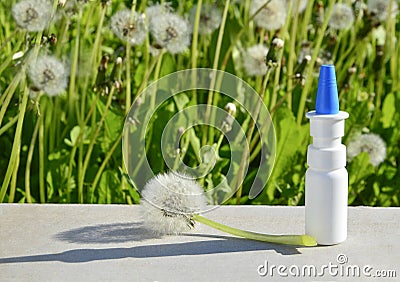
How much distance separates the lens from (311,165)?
112 cm

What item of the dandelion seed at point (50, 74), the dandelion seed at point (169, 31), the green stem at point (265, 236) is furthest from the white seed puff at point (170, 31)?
the green stem at point (265, 236)

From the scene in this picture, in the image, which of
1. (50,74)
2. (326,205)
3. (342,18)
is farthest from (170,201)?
(342,18)

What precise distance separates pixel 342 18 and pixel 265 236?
811mm

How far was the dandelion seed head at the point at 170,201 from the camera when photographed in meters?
1.16

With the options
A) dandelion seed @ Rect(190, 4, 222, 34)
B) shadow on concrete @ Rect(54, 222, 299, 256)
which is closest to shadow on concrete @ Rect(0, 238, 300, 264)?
shadow on concrete @ Rect(54, 222, 299, 256)

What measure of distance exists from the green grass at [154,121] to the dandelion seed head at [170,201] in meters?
0.34

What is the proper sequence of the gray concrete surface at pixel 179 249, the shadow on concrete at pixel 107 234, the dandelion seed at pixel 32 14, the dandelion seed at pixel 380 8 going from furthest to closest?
the dandelion seed at pixel 380 8, the dandelion seed at pixel 32 14, the shadow on concrete at pixel 107 234, the gray concrete surface at pixel 179 249

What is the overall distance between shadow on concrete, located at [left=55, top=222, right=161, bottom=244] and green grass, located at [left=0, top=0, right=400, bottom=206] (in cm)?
31

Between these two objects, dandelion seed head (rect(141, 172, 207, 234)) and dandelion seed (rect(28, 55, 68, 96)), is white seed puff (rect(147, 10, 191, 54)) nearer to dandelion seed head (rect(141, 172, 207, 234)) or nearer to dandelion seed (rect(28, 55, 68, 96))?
dandelion seed (rect(28, 55, 68, 96))

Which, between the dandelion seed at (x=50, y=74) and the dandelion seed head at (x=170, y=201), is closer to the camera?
the dandelion seed head at (x=170, y=201)

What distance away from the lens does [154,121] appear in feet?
5.60

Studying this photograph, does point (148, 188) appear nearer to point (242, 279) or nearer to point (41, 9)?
point (242, 279)

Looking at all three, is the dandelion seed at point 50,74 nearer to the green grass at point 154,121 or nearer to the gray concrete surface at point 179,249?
the green grass at point 154,121

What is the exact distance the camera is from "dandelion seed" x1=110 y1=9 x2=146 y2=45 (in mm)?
1577
